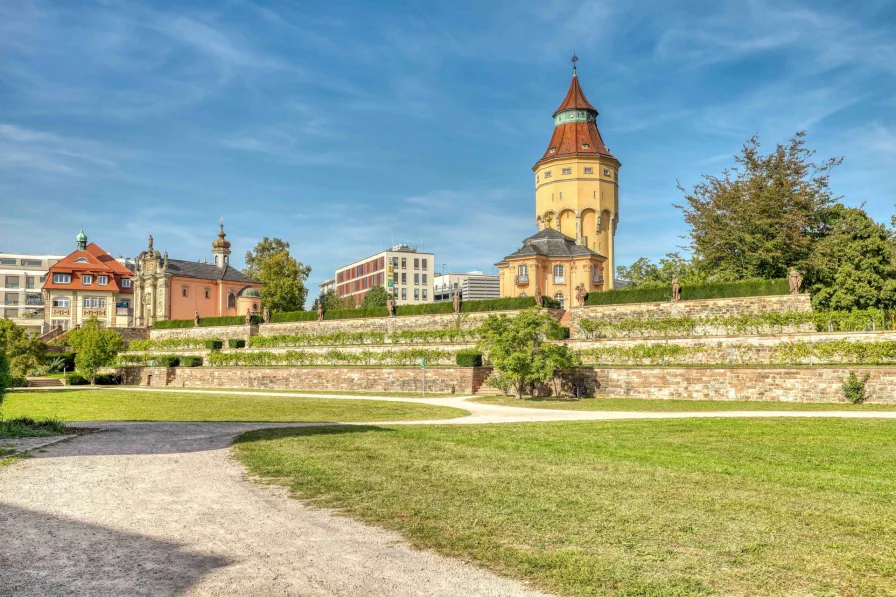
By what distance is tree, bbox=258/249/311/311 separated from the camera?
76.6 metres

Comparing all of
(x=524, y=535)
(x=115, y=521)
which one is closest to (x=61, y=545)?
(x=115, y=521)

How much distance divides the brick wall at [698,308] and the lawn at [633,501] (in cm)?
2240

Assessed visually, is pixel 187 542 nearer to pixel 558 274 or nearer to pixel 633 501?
pixel 633 501

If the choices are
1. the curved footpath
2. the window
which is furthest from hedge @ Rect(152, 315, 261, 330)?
the curved footpath

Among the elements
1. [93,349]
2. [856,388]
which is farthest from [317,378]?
[856,388]

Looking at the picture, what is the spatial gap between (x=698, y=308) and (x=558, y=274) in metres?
21.2

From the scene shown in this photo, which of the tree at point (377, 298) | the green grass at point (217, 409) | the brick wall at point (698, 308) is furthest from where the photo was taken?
the tree at point (377, 298)

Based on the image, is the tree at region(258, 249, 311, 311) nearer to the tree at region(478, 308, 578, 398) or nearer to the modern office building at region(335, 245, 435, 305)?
the modern office building at region(335, 245, 435, 305)

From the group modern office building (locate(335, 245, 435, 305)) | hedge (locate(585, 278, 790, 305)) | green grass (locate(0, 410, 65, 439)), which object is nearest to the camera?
green grass (locate(0, 410, 65, 439))

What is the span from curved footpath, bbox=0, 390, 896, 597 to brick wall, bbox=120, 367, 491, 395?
1022 inches

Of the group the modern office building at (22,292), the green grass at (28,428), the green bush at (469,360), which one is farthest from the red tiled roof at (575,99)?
the modern office building at (22,292)

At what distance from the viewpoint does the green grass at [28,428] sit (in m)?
15.1

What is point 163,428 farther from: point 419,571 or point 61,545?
point 419,571

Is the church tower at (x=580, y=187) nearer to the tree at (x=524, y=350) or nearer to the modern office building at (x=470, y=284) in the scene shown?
the tree at (x=524, y=350)
